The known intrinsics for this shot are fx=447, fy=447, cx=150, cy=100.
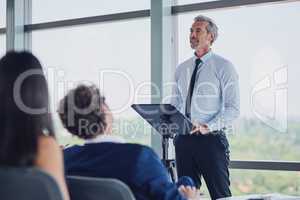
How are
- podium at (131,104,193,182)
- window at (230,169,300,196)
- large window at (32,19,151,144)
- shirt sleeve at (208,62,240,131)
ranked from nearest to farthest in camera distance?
podium at (131,104,193,182), shirt sleeve at (208,62,240,131), window at (230,169,300,196), large window at (32,19,151,144)

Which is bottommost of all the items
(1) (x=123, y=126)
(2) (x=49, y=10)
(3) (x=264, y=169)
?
(3) (x=264, y=169)

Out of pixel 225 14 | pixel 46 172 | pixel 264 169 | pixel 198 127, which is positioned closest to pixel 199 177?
pixel 198 127

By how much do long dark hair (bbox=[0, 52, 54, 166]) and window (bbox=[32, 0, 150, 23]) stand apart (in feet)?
11.1

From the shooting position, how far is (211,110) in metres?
3.58

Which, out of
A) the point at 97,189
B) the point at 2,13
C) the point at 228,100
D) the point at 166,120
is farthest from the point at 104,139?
the point at 2,13

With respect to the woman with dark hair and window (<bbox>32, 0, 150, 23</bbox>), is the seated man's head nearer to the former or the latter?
the woman with dark hair

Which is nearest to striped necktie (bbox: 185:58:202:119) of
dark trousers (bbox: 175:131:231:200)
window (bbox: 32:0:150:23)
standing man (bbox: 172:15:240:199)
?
standing man (bbox: 172:15:240:199)

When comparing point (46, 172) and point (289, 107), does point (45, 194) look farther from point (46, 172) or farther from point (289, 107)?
point (289, 107)

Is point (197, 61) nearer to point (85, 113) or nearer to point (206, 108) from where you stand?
point (206, 108)

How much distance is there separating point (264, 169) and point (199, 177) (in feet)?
2.98

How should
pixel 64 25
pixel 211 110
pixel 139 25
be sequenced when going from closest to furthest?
1. pixel 211 110
2. pixel 139 25
3. pixel 64 25

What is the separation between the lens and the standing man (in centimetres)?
336

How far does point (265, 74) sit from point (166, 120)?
1506mm

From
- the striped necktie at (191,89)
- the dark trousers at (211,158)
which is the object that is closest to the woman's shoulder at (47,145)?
the dark trousers at (211,158)
